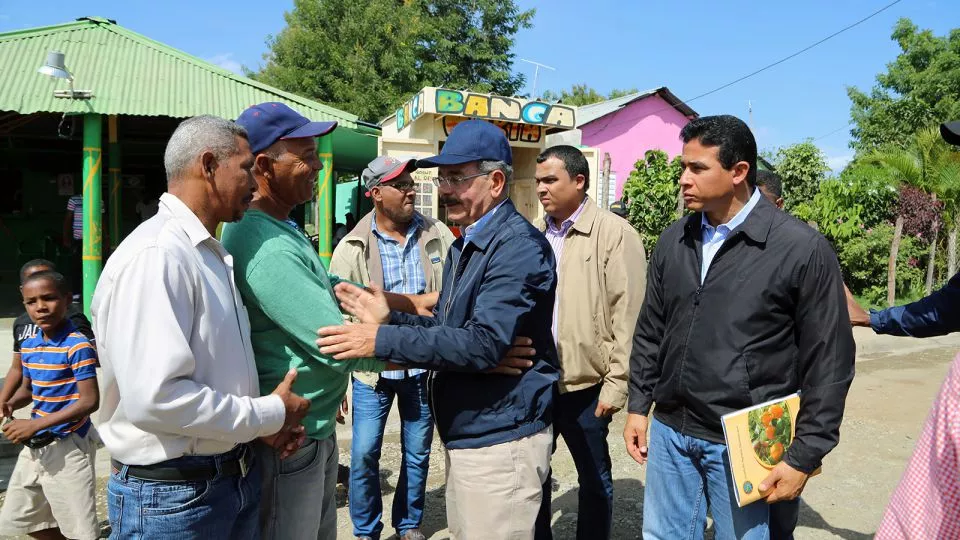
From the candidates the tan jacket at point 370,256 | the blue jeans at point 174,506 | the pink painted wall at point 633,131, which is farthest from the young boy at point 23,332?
the pink painted wall at point 633,131

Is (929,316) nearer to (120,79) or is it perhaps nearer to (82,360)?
(82,360)

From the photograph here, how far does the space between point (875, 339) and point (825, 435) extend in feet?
27.7

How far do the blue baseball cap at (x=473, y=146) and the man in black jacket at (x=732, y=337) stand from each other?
0.71m

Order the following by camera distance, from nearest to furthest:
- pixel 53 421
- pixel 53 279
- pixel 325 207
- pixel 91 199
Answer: pixel 53 421, pixel 53 279, pixel 91 199, pixel 325 207

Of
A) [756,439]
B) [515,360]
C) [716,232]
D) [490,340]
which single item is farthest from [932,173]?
[490,340]

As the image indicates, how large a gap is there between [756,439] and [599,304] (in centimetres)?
129

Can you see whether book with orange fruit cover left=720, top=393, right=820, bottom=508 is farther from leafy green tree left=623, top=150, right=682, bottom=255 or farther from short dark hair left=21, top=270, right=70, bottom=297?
leafy green tree left=623, top=150, right=682, bottom=255

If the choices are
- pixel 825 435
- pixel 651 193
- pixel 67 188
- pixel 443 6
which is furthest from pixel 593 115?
pixel 825 435

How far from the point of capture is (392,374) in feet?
11.8

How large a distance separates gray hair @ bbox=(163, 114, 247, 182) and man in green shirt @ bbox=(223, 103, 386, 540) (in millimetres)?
235

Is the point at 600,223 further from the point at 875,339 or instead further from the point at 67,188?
the point at 67,188

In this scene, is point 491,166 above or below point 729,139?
below

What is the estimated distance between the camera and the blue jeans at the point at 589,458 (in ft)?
10.8

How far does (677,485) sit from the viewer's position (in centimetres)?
246
